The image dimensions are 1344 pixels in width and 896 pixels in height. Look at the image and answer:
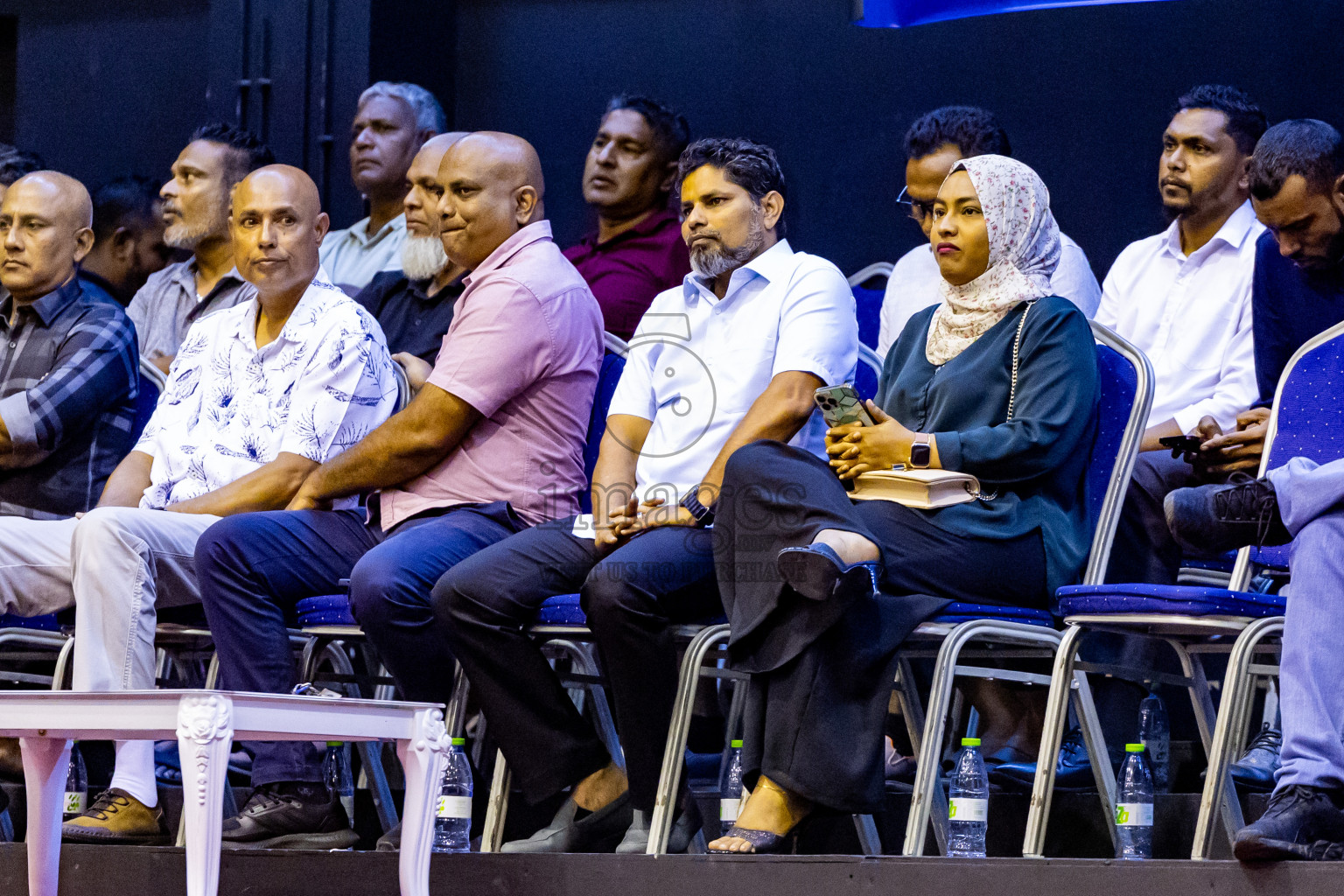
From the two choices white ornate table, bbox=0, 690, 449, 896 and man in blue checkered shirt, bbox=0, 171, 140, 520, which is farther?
man in blue checkered shirt, bbox=0, 171, 140, 520

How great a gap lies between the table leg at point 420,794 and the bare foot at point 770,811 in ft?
1.42

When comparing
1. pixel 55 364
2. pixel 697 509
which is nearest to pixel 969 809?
pixel 697 509

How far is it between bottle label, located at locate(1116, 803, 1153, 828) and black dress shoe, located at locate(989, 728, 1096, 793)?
20 cm

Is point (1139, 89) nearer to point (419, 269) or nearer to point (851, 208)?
point (851, 208)

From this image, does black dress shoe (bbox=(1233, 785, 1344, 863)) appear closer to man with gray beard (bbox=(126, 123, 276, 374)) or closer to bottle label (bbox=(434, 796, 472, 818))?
bottle label (bbox=(434, 796, 472, 818))

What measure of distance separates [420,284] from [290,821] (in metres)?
1.55

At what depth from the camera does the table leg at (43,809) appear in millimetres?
2824

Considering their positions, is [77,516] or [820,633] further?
[77,516]

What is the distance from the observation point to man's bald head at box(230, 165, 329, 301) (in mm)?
3689

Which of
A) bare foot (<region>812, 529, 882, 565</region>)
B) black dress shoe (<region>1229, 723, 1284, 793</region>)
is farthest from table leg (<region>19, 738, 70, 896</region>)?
black dress shoe (<region>1229, 723, 1284, 793</region>)

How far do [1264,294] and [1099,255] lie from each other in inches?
45.4

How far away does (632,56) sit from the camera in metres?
5.05

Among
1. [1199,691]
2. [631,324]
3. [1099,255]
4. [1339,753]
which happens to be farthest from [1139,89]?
[1339,753]

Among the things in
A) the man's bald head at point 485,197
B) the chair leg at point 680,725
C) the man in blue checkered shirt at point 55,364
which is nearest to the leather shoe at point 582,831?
the chair leg at point 680,725
